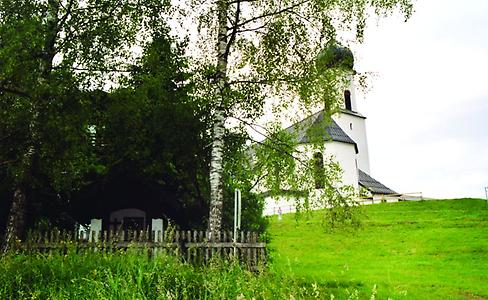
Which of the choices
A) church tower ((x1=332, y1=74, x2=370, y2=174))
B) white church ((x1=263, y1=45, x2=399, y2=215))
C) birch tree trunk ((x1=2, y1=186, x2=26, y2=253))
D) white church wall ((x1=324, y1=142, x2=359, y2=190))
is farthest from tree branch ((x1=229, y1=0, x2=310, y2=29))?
church tower ((x1=332, y1=74, x2=370, y2=174))

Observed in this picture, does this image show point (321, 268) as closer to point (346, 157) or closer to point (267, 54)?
point (267, 54)

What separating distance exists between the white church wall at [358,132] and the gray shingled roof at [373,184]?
2285mm

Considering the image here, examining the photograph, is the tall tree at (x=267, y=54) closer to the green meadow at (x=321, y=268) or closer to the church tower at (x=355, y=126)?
the green meadow at (x=321, y=268)

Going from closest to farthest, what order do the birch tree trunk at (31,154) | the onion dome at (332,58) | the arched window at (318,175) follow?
1. the birch tree trunk at (31,154)
2. the arched window at (318,175)
3. the onion dome at (332,58)

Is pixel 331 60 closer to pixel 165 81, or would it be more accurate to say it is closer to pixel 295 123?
pixel 295 123

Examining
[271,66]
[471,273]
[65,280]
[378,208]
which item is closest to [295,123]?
[271,66]

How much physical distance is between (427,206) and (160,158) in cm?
2904

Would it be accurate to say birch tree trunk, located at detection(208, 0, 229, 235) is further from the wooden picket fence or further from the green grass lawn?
the green grass lawn

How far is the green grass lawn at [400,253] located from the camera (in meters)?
13.0

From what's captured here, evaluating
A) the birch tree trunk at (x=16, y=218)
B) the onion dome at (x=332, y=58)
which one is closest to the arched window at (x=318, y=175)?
the onion dome at (x=332, y=58)

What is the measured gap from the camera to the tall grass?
5.41 m

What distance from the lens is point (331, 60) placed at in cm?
1242

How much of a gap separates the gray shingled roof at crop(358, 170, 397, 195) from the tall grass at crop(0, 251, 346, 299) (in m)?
42.8

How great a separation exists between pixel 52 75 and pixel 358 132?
48731 mm
